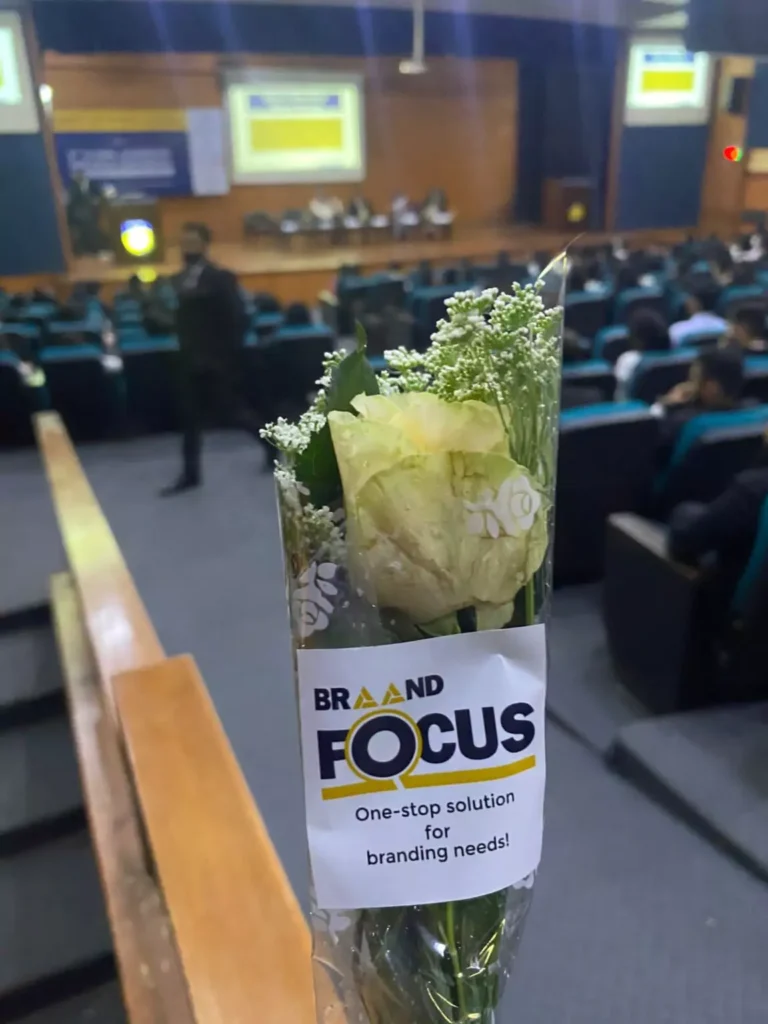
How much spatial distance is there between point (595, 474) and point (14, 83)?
7982 millimetres

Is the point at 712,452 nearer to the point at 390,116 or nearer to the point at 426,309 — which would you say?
the point at 426,309

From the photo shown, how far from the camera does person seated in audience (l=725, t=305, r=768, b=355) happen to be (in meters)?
3.91

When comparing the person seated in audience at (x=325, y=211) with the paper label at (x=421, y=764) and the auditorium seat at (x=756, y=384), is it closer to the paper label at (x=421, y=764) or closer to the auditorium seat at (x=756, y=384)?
the auditorium seat at (x=756, y=384)

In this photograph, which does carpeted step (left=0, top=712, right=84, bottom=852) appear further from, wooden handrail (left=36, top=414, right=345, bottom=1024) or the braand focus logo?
the braand focus logo

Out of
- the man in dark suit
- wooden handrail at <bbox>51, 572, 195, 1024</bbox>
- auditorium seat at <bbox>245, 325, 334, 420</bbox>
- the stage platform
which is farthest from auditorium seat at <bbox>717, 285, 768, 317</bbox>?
wooden handrail at <bbox>51, 572, 195, 1024</bbox>

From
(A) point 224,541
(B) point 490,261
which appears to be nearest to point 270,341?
(A) point 224,541

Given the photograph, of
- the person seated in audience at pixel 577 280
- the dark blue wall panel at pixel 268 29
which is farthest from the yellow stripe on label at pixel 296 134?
the person seated in audience at pixel 577 280

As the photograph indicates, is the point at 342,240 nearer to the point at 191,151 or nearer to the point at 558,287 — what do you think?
the point at 191,151

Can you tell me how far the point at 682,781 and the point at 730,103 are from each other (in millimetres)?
11636

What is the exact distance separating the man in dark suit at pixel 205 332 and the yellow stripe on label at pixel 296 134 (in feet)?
28.7

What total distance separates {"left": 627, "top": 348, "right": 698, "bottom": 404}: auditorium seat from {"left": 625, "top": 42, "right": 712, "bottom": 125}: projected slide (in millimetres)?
9516

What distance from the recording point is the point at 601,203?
12273 mm

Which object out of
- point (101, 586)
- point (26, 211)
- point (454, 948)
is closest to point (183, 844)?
point (454, 948)

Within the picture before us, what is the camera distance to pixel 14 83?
827 cm
